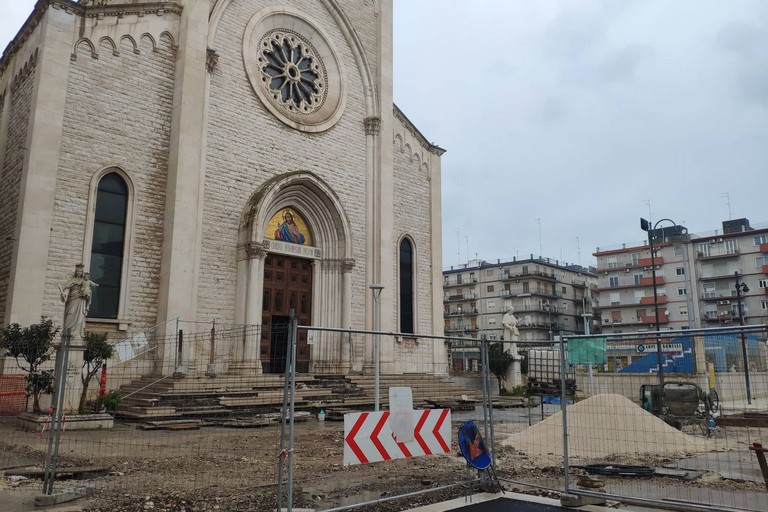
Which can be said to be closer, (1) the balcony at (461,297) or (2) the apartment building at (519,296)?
(2) the apartment building at (519,296)

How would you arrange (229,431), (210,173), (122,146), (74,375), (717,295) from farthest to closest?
1. (717,295)
2. (210,173)
3. (122,146)
4. (74,375)
5. (229,431)

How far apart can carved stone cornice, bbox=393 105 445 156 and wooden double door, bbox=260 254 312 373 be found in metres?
8.56

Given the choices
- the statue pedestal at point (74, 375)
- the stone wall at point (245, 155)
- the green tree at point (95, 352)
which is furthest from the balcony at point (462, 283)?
the green tree at point (95, 352)

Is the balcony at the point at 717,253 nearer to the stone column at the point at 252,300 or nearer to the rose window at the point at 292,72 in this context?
the rose window at the point at 292,72

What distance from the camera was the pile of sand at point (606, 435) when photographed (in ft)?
36.1

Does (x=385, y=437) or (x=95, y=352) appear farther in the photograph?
(x=95, y=352)

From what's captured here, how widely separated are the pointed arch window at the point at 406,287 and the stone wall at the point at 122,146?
428 inches

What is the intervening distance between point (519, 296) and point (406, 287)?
5222cm

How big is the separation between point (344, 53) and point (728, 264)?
5660 cm

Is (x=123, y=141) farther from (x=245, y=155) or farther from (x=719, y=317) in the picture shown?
(x=719, y=317)

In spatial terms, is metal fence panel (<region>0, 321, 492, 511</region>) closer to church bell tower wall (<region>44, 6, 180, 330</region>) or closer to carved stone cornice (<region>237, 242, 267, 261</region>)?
church bell tower wall (<region>44, 6, 180, 330</region>)

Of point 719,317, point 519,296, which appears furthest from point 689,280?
point 519,296

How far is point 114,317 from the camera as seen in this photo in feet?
56.0

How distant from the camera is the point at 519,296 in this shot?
7538 cm
